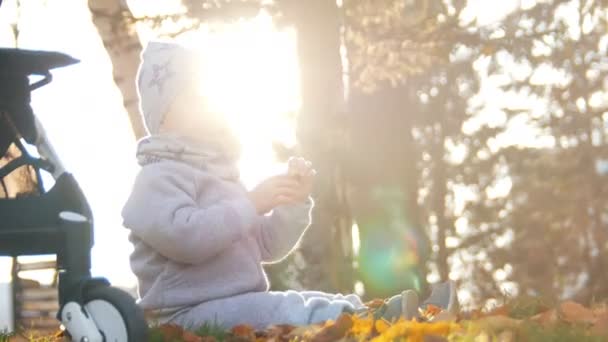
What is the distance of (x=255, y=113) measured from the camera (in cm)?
1044

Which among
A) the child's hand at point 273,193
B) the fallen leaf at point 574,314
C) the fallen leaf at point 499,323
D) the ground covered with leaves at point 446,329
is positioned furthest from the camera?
the child's hand at point 273,193

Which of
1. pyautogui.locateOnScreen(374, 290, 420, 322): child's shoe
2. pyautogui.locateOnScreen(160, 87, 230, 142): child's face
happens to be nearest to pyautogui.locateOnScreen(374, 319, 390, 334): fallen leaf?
pyautogui.locateOnScreen(374, 290, 420, 322): child's shoe

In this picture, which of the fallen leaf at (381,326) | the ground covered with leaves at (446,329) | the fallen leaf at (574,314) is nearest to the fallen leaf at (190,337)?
the ground covered with leaves at (446,329)

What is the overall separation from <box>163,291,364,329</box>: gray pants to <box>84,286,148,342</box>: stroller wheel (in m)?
0.60

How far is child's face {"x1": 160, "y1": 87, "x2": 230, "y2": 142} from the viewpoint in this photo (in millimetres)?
4473

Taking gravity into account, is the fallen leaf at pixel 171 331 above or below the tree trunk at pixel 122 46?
below

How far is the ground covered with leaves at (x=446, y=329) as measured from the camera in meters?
3.29

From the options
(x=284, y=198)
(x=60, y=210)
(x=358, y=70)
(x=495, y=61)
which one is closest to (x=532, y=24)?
(x=495, y=61)

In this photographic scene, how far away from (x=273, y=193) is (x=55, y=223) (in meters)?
0.87

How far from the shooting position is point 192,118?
176 inches

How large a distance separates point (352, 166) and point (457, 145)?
7.70 m

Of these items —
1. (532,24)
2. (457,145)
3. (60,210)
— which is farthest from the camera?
(457,145)

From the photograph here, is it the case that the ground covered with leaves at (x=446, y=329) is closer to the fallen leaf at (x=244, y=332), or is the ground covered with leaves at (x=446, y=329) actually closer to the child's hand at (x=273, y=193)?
the fallen leaf at (x=244, y=332)

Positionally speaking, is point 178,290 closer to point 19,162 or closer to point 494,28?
point 19,162
